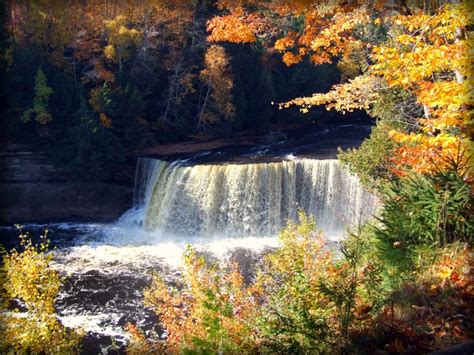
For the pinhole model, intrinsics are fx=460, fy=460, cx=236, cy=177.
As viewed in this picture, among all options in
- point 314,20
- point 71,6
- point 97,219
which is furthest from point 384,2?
point 71,6

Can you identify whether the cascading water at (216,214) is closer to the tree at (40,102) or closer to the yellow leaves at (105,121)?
the yellow leaves at (105,121)

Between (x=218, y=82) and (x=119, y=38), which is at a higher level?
(x=119, y=38)

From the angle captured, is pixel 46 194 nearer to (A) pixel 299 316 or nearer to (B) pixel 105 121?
(B) pixel 105 121

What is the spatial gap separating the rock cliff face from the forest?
0.67m

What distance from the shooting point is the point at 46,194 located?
21.1 meters

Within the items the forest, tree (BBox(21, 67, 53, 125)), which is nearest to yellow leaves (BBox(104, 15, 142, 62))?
the forest

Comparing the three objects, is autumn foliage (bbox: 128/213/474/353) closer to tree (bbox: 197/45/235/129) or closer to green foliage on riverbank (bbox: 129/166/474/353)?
green foliage on riverbank (bbox: 129/166/474/353)

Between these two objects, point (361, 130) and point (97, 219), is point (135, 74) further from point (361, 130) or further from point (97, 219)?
point (361, 130)

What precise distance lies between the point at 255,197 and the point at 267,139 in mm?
9170

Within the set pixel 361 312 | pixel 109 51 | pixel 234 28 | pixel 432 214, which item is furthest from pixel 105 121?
pixel 361 312

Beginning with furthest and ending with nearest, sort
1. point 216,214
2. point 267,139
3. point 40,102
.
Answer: point 267,139 → point 40,102 → point 216,214

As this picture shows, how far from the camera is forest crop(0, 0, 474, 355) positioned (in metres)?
4.94

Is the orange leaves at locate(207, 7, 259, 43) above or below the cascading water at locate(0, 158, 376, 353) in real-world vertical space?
above

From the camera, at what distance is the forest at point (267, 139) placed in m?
4.94
